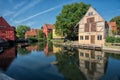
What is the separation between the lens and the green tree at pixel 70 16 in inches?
2094

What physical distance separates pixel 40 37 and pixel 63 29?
40.2 meters

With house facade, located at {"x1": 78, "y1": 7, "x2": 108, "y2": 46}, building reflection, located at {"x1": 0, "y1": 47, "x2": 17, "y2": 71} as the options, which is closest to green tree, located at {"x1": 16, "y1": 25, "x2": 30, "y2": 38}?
house facade, located at {"x1": 78, "y1": 7, "x2": 108, "y2": 46}

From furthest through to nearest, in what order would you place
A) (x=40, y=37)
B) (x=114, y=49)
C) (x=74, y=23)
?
(x=40, y=37)
(x=74, y=23)
(x=114, y=49)

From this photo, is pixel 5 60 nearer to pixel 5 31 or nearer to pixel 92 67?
pixel 92 67

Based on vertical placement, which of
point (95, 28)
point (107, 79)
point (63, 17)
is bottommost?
point (107, 79)

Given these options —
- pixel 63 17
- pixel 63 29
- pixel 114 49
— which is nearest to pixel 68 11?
pixel 63 17

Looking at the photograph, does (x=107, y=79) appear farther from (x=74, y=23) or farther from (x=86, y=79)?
(x=74, y=23)

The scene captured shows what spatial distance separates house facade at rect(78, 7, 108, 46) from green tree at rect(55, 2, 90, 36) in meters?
6.63

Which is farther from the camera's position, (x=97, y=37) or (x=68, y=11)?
(x=68, y=11)

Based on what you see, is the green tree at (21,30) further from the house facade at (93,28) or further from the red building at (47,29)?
the house facade at (93,28)

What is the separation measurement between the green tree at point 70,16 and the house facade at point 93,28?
6628 millimetres

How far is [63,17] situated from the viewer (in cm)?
5559

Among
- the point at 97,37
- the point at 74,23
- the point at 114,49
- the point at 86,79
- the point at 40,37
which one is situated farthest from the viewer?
the point at 40,37

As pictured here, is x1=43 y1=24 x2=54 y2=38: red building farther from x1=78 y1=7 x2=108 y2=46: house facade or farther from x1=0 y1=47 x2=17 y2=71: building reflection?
x1=0 y1=47 x2=17 y2=71: building reflection
